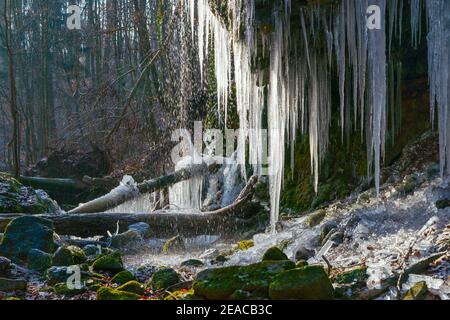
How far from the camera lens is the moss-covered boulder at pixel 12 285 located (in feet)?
18.3

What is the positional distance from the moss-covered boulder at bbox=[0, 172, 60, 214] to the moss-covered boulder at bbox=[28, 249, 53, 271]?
3.43 meters

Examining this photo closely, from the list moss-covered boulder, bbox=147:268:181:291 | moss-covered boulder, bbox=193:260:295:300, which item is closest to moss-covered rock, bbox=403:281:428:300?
moss-covered boulder, bbox=193:260:295:300

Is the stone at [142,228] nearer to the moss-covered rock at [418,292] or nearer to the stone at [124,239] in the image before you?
the stone at [124,239]

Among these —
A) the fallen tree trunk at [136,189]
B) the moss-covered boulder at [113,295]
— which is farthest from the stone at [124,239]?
the moss-covered boulder at [113,295]

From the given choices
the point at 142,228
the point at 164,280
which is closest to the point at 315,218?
the point at 142,228

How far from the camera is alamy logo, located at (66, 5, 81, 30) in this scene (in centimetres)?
1994

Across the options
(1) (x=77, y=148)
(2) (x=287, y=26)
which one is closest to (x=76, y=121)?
(1) (x=77, y=148)

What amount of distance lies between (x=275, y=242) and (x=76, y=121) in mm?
8901

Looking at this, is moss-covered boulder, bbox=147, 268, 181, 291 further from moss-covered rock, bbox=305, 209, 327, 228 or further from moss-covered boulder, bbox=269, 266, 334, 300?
moss-covered rock, bbox=305, 209, 327, 228

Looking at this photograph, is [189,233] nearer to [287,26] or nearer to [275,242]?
[275,242]

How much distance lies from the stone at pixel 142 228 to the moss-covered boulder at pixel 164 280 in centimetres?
368

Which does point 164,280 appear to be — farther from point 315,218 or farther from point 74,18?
point 74,18

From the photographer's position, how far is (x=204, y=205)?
12133mm

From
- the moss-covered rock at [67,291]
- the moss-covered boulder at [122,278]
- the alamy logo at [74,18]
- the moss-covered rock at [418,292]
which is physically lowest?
the moss-covered boulder at [122,278]
